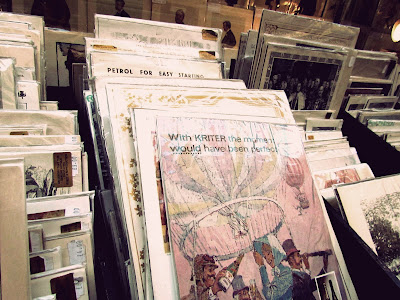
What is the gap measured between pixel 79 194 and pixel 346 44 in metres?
1.22

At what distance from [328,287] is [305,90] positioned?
82 cm

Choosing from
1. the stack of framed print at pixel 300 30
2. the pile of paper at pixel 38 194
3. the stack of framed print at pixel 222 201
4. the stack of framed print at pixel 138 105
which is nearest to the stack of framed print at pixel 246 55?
the stack of framed print at pixel 300 30

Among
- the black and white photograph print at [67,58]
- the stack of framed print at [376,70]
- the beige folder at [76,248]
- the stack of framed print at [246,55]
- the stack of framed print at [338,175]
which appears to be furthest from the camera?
the black and white photograph print at [67,58]

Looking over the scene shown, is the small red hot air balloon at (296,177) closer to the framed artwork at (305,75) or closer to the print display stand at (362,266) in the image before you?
the print display stand at (362,266)

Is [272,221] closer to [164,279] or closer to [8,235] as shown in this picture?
[164,279]

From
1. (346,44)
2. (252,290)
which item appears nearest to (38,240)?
(252,290)

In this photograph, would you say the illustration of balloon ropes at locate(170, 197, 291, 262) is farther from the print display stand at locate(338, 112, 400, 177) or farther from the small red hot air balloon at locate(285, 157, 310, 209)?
the print display stand at locate(338, 112, 400, 177)

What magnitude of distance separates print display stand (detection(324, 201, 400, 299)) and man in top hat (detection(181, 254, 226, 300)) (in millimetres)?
331

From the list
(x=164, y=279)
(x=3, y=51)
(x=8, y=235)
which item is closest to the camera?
(x=8, y=235)

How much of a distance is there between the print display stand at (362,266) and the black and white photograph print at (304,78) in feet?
1.90

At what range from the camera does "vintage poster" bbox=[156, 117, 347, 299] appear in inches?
19.3

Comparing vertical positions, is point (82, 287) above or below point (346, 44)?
below

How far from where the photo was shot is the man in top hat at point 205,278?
466 mm

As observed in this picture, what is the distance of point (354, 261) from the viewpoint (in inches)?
23.4
